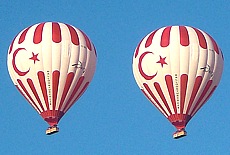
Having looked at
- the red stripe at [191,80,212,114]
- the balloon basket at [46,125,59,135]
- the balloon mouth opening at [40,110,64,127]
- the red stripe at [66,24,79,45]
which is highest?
the red stripe at [66,24,79,45]

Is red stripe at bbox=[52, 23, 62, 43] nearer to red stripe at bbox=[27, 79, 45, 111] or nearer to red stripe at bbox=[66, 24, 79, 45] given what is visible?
red stripe at bbox=[66, 24, 79, 45]

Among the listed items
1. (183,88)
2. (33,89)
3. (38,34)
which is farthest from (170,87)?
(38,34)

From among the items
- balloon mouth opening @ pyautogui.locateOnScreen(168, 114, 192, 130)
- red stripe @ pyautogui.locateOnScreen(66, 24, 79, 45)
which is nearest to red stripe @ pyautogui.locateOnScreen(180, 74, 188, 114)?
balloon mouth opening @ pyautogui.locateOnScreen(168, 114, 192, 130)

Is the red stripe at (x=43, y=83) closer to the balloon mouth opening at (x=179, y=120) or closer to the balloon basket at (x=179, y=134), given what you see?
the balloon mouth opening at (x=179, y=120)

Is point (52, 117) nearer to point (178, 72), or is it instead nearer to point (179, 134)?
point (179, 134)

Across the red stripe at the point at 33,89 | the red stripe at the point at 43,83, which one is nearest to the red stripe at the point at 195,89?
the red stripe at the point at 43,83

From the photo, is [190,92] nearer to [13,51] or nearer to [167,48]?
[167,48]
